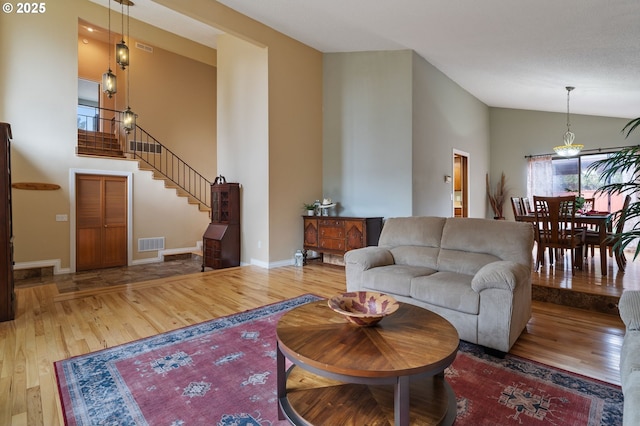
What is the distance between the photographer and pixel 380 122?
576 cm

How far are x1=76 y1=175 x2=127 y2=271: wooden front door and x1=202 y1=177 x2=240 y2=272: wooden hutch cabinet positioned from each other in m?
2.14

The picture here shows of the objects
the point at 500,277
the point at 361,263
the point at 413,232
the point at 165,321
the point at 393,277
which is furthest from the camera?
the point at 413,232

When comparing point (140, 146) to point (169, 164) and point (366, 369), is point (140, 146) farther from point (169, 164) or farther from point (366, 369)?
point (366, 369)

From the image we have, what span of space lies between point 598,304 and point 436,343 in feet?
9.73

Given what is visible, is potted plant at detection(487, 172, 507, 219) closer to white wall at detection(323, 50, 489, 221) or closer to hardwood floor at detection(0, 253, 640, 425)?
white wall at detection(323, 50, 489, 221)

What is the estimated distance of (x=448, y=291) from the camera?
2.64 meters

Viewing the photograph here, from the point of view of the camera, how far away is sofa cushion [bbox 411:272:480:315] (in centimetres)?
253

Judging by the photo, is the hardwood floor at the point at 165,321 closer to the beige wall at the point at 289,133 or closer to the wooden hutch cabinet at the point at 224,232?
the wooden hutch cabinet at the point at 224,232

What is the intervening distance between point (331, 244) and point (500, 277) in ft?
11.4

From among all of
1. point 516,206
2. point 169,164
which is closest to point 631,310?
point 516,206

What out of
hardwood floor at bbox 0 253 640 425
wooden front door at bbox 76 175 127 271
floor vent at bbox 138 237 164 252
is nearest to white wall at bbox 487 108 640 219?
hardwood floor at bbox 0 253 640 425

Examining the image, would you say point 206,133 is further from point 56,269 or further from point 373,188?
point 373,188

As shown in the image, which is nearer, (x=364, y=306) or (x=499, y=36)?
(x=364, y=306)

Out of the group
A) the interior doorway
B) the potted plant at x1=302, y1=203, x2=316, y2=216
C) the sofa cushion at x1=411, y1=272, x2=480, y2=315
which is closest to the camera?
the sofa cushion at x1=411, y1=272, x2=480, y2=315
